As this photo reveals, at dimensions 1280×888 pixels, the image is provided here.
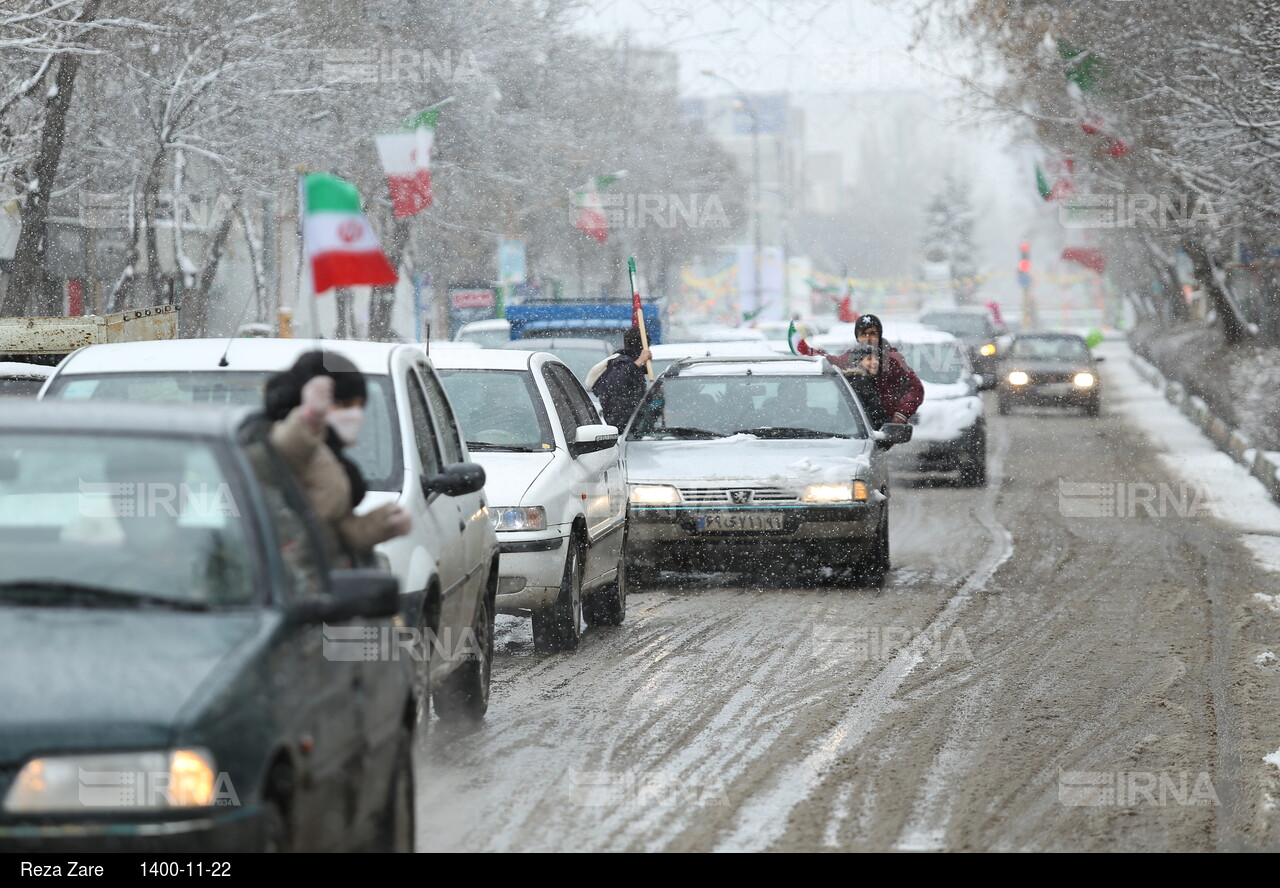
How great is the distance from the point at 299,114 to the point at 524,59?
27.9ft

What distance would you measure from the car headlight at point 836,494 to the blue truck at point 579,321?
10046 mm

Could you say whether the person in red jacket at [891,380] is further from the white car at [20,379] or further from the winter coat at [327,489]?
the winter coat at [327,489]

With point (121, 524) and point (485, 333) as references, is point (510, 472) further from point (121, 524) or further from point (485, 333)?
point (485, 333)

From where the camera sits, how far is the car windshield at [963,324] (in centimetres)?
4175

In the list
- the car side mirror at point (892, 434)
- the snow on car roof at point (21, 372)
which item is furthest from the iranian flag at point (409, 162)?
the snow on car roof at point (21, 372)

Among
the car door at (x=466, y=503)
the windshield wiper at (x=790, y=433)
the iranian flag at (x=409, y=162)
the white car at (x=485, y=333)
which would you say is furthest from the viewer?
the white car at (x=485, y=333)

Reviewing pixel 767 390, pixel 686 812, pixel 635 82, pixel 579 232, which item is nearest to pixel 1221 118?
pixel 767 390

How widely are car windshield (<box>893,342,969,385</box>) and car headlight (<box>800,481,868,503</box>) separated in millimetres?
9871

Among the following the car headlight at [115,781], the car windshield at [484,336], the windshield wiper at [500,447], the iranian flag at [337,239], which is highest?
the iranian flag at [337,239]

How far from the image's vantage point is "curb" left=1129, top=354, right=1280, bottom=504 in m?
20.2

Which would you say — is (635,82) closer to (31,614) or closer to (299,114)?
(299,114)

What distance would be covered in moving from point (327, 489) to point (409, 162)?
2199cm

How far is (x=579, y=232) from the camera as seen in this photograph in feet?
170

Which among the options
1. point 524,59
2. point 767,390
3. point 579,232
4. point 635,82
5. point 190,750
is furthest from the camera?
point 579,232
